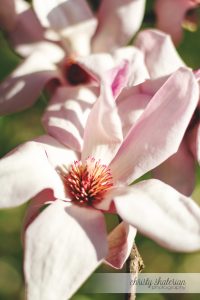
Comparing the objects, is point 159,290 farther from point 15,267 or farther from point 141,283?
point 15,267

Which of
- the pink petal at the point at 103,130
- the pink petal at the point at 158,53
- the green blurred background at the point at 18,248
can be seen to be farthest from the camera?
the green blurred background at the point at 18,248

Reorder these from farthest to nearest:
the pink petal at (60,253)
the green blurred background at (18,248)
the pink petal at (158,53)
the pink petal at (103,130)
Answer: the green blurred background at (18,248)
the pink petal at (158,53)
the pink petal at (103,130)
the pink petal at (60,253)

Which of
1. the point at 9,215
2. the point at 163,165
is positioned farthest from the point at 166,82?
the point at 9,215

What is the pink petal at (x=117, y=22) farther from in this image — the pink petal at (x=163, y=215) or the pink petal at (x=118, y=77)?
the pink petal at (x=163, y=215)

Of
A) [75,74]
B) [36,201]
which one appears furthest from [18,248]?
[36,201]

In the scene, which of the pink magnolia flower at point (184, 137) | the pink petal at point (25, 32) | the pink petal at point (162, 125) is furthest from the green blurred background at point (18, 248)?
the pink petal at point (162, 125)

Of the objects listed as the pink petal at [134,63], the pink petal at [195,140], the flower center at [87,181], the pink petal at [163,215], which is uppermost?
the pink petal at [134,63]
